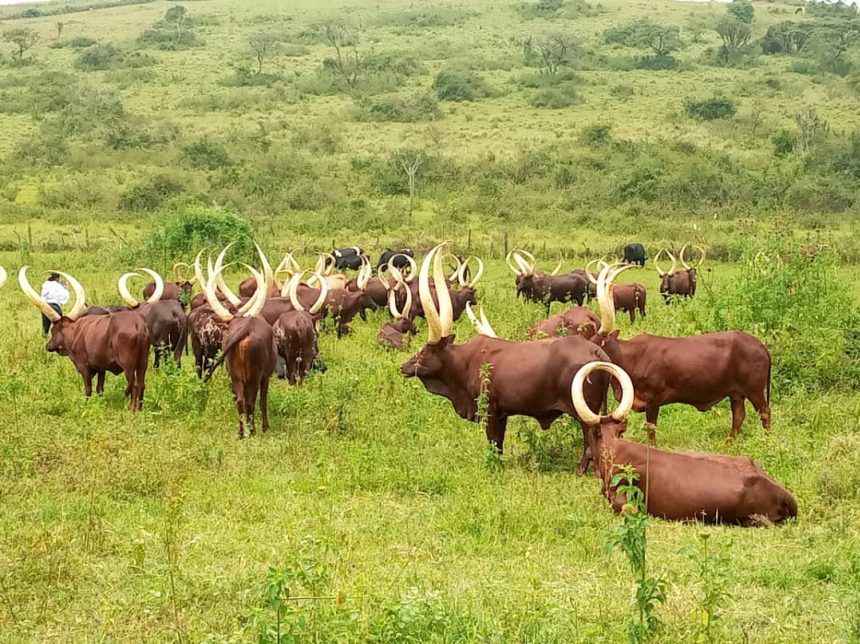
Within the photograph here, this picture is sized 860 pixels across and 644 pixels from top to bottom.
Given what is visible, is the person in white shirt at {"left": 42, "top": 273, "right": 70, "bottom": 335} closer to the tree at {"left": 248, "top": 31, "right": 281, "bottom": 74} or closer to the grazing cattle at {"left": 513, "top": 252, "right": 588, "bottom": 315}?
the grazing cattle at {"left": 513, "top": 252, "right": 588, "bottom": 315}

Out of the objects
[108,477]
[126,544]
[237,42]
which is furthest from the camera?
[237,42]

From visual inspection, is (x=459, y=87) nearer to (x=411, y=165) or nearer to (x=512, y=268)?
(x=411, y=165)

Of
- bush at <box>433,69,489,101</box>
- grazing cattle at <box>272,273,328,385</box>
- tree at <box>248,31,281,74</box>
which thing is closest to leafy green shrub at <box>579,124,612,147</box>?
bush at <box>433,69,489,101</box>

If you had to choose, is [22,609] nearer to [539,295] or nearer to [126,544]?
[126,544]

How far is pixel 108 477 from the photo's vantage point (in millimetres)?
7750

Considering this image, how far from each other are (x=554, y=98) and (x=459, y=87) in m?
5.15

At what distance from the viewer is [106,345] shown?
413 inches

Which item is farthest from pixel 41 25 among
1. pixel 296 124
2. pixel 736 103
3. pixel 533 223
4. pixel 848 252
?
pixel 848 252

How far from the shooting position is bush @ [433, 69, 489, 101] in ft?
173

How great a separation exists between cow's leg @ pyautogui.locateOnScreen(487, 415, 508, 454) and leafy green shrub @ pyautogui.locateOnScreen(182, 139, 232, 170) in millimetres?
30342

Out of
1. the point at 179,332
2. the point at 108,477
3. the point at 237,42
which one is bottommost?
the point at 237,42

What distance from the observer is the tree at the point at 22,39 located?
69.7m

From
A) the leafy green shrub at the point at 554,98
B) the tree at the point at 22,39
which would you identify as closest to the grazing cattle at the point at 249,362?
the leafy green shrub at the point at 554,98

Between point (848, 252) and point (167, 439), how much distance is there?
61.4ft
